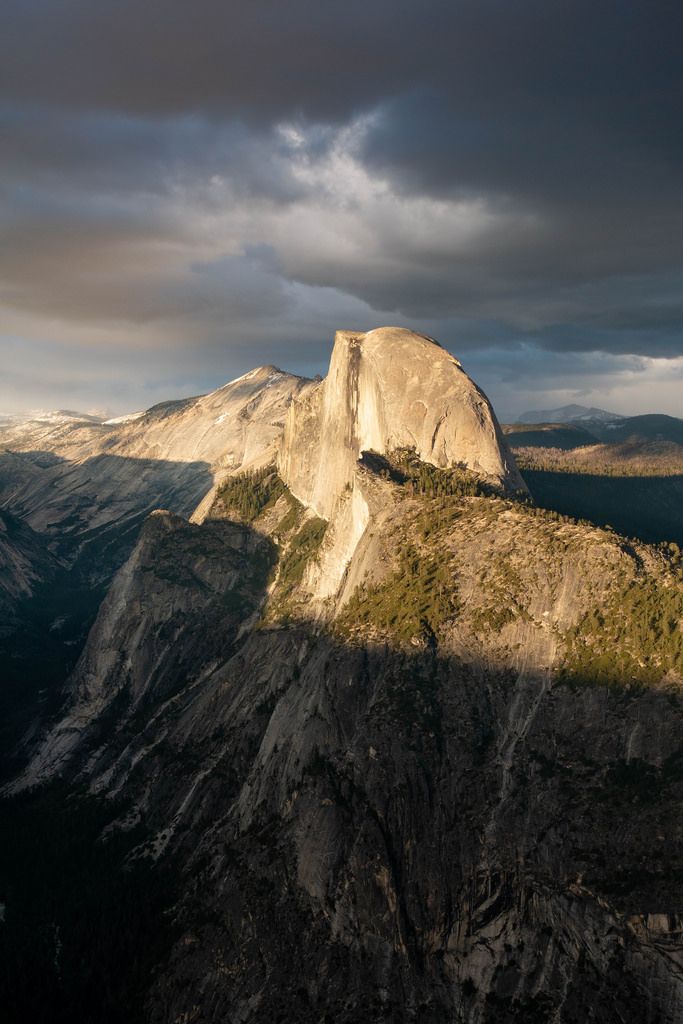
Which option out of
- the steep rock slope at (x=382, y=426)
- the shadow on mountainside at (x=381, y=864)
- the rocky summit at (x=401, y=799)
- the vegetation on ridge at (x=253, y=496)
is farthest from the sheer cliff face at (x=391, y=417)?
the shadow on mountainside at (x=381, y=864)

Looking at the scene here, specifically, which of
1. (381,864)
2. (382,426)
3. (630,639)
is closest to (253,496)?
(382,426)

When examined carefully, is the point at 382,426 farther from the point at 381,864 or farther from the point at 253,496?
the point at 381,864

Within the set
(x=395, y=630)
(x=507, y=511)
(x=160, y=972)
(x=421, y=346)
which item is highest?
(x=421, y=346)

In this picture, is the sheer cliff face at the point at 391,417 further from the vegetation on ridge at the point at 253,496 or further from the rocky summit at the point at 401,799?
the vegetation on ridge at the point at 253,496

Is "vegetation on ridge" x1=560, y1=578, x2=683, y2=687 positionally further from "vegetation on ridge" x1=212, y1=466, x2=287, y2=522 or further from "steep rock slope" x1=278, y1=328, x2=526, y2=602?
"vegetation on ridge" x1=212, y1=466, x2=287, y2=522

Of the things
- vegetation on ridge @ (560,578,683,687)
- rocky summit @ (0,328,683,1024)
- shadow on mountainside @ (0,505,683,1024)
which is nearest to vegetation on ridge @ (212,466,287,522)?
rocky summit @ (0,328,683,1024)

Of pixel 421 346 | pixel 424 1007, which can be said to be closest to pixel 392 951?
pixel 424 1007

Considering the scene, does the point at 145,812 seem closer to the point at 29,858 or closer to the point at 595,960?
the point at 29,858
